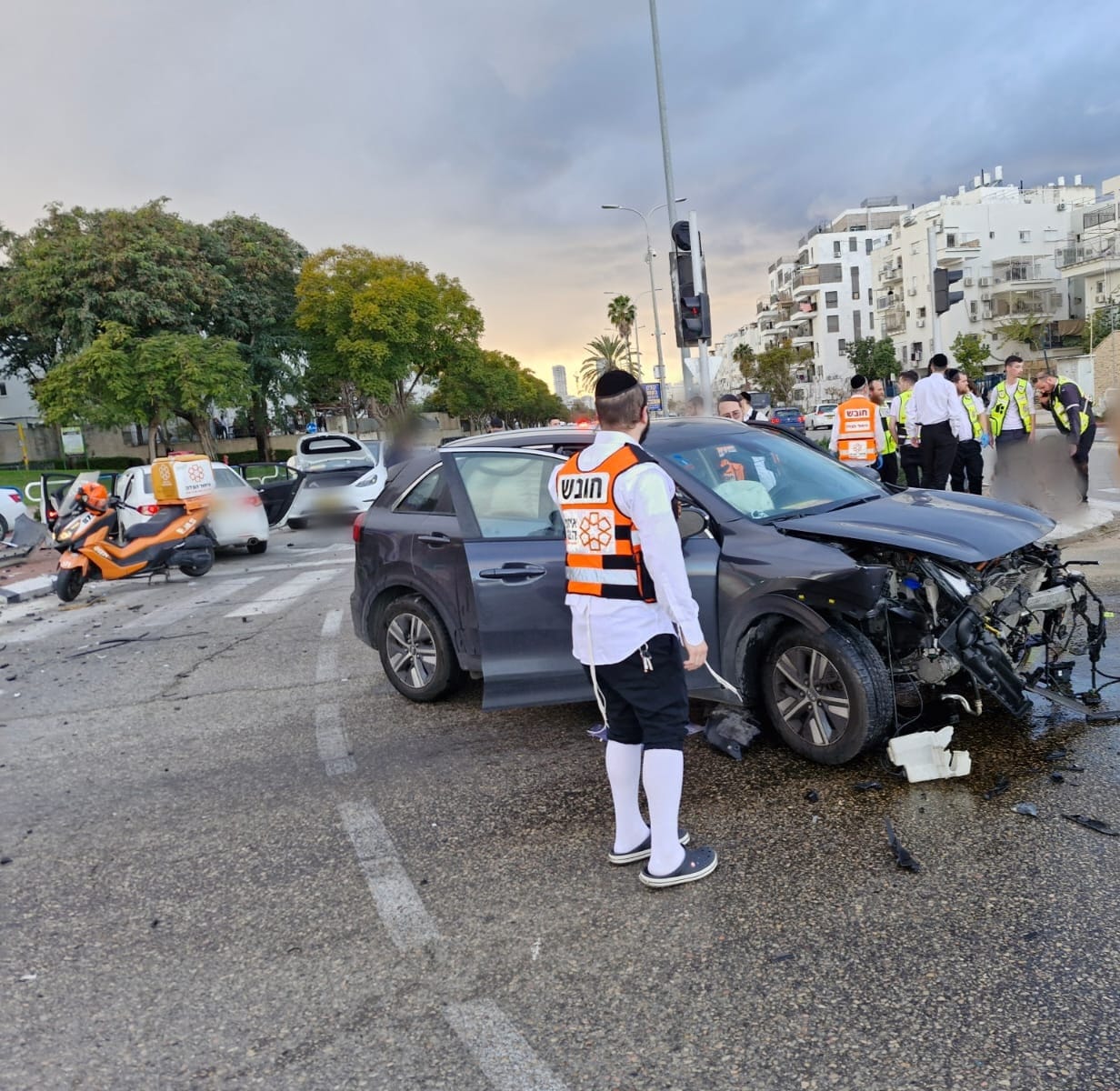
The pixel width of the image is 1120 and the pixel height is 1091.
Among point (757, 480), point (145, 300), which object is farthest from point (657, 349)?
point (757, 480)

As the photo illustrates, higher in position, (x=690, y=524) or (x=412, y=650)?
(x=690, y=524)

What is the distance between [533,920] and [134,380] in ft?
111

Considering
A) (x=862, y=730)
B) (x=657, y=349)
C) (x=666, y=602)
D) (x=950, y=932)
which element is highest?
(x=657, y=349)

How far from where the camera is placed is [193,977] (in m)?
3.14

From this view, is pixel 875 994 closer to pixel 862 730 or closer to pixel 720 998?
pixel 720 998

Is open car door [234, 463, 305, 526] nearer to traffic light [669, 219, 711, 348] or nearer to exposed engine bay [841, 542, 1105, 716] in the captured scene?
traffic light [669, 219, 711, 348]

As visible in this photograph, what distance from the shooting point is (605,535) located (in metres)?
3.32

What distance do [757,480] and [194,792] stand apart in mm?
3470

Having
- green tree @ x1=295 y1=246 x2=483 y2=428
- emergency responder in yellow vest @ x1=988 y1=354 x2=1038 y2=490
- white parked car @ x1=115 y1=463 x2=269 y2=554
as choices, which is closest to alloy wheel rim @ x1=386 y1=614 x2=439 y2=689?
white parked car @ x1=115 y1=463 x2=269 y2=554

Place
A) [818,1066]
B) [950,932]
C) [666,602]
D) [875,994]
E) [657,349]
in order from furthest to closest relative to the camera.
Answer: [657,349] → [666,602] → [950,932] → [875,994] → [818,1066]

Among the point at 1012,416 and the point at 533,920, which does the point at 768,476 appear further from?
the point at 1012,416

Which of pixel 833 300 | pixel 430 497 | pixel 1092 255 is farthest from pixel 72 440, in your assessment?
pixel 833 300

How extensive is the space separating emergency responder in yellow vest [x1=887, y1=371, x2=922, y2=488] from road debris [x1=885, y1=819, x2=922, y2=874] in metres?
8.42

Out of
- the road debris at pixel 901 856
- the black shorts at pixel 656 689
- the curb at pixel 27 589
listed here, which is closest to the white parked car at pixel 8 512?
the curb at pixel 27 589
